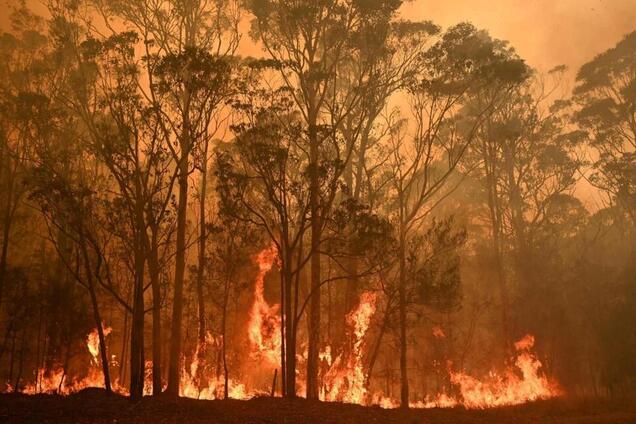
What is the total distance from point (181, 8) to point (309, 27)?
5396 mm

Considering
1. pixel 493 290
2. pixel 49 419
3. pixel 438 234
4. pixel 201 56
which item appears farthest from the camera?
pixel 493 290

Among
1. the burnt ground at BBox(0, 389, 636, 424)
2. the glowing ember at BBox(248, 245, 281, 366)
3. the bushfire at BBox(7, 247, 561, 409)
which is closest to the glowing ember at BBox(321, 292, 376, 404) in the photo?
the bushfire at BBox(7, 247, 561, 409)

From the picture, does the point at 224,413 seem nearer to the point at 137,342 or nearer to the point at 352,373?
the point at 137,342

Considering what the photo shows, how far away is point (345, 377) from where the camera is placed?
72.5ft

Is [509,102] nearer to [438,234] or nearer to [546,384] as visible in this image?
[438,234]

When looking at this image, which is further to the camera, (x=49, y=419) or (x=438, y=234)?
(x=438, y=234)

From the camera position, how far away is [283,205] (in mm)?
18141

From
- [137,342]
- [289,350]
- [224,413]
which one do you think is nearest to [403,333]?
[289,350]

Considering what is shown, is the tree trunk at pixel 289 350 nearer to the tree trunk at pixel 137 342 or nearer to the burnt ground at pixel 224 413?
the burnt ground at pixel 224 413

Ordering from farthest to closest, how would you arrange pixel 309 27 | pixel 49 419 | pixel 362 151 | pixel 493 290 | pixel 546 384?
pixel 493 290, pixel 546 384, pixel 362 151, pixel 309 27, pixel 49 419

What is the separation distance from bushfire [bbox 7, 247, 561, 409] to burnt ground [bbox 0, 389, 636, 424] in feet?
14.4

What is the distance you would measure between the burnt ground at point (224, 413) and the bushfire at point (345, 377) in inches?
173

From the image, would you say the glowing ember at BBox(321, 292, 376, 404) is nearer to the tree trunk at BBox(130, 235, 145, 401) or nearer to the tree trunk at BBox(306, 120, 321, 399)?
the tree trunk at BBox(306, 120, 321, 399)

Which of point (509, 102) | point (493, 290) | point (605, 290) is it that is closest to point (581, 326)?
point (605, 290)
